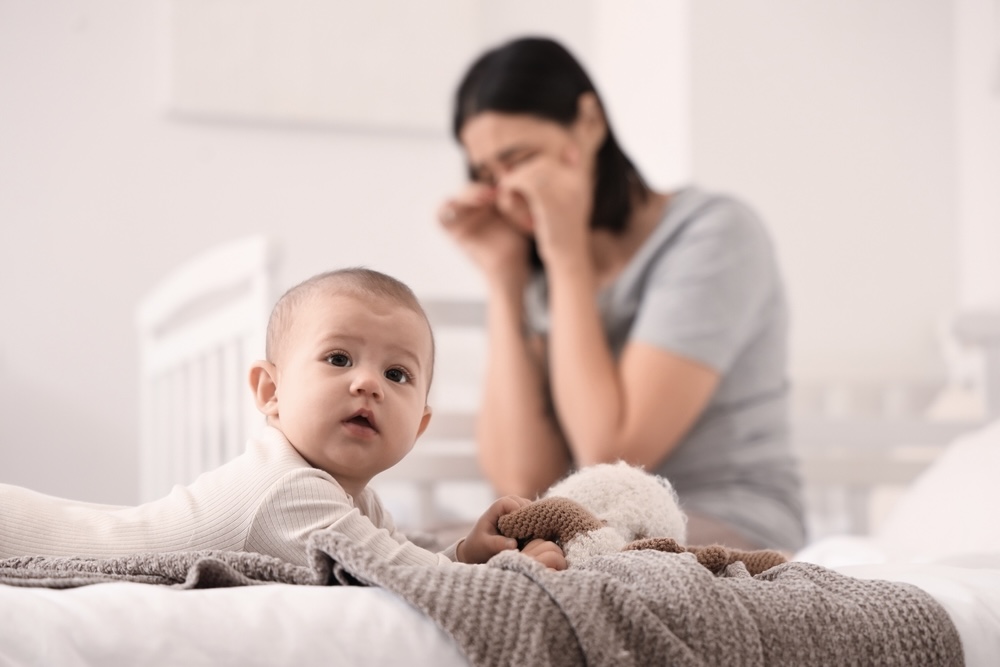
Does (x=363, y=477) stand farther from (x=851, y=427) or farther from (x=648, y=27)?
(x=648, y=27)

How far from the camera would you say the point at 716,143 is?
238 centimetres

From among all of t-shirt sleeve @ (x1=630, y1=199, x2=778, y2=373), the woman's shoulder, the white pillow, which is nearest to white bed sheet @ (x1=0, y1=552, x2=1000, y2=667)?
the white pillow

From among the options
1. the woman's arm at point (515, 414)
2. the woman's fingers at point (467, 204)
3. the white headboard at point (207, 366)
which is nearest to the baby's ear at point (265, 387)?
the white headboard at point (207, 366)

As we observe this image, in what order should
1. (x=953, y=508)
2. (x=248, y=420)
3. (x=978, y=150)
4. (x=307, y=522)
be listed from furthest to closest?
(x=978, y=150) → (x=248, y=420) → (x=953, y=508) → (x=307, y=522)

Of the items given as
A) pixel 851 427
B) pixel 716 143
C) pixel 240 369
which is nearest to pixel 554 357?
pixel 240 369

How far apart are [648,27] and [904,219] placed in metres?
0.75

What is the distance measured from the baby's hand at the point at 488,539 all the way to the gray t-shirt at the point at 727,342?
63cm

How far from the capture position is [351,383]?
2.10ft

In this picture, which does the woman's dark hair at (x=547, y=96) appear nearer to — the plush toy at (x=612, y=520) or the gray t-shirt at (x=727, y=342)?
the gray t-shirt at (x=727, y=342)

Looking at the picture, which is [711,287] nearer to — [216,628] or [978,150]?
[216,628]

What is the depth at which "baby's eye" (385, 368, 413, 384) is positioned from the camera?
674 millimetres

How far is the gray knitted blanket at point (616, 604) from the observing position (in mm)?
513

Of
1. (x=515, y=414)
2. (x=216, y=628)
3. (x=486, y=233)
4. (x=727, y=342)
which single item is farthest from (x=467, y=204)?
(x=216, y=628)

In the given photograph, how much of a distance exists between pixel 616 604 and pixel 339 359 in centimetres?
24
